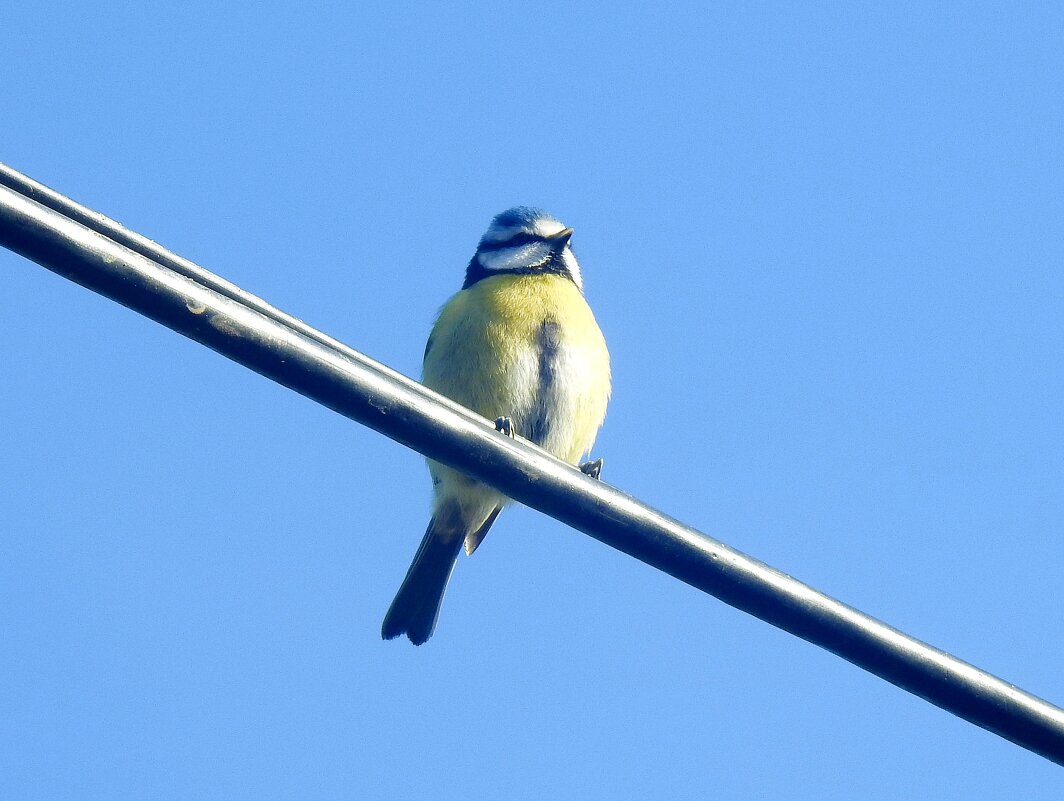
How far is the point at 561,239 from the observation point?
21.0 feet

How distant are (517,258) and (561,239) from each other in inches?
10.2

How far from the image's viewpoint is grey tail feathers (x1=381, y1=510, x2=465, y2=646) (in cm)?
580

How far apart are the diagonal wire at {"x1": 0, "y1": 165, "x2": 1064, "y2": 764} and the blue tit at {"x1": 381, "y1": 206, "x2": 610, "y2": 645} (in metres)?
2.48

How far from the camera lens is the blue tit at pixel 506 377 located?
5.41 metres

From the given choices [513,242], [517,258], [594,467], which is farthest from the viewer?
[513,242]

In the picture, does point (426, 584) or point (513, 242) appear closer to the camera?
point (426, 584)

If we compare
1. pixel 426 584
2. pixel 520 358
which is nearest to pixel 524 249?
pixel 520 358

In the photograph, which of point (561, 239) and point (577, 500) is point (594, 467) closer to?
point (561, 239)

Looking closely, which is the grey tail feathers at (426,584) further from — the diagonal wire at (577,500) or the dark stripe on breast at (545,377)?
the diagonal wire at (577,500)

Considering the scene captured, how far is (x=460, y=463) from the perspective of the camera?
242 cm

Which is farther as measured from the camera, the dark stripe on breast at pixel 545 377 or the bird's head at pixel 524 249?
the bird's head at pixel 524 249

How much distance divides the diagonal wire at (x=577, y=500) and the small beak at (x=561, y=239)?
12.9ft

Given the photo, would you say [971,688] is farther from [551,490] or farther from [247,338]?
[247,338]

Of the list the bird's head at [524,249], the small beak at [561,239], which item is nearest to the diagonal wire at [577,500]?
the bird's head at [524,249]
